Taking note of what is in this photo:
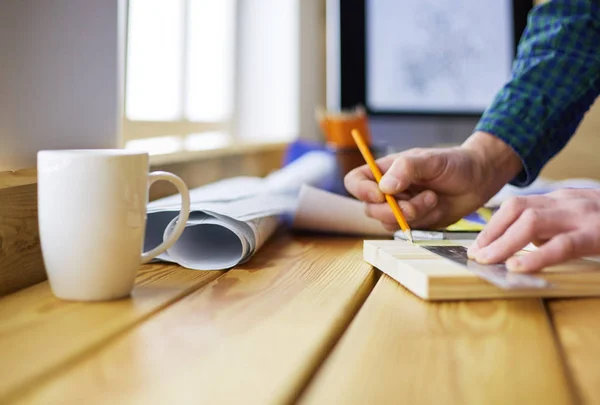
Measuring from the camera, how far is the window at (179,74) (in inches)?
69.1

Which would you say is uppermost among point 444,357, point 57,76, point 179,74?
point 179,74

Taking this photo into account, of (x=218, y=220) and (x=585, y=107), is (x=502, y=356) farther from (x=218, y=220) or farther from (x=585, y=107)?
(x=585, y=107)

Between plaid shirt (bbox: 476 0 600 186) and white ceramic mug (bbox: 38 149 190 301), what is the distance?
69 cm

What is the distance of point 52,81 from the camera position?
837 millimetres

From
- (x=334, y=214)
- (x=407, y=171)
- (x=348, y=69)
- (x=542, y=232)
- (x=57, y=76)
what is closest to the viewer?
(x=542, y=232)

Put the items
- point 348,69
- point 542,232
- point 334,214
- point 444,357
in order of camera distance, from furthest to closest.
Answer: point 348,69
point 334,214
point 542,232
point 444,357

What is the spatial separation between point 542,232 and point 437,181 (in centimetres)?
35

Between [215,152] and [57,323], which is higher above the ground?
[215,152]

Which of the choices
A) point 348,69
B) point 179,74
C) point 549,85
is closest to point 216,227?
point 549,85

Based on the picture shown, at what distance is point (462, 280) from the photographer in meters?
0.67

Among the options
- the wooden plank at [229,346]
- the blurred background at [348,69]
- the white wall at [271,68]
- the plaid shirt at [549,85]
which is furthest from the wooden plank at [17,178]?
the white wall at [271,68]

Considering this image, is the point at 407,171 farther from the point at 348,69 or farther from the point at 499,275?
the point at 348,69

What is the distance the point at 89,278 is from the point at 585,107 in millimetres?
960

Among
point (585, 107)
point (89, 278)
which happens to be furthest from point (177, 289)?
point (585, 107)
